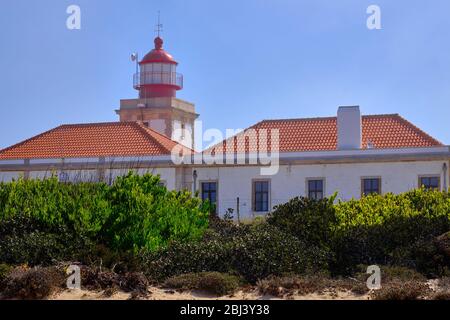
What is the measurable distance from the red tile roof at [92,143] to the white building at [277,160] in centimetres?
4

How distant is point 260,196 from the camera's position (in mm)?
37094

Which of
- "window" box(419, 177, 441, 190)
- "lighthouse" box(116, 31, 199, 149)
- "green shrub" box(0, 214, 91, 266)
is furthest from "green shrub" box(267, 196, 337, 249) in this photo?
"lighthouse" box(116, 31, 199, 149)

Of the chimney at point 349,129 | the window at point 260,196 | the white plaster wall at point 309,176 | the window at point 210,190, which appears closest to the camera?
the white plaster wall at point 309,176

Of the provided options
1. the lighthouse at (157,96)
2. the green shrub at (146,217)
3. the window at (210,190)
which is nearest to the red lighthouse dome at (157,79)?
the lighthouse at (157,96)

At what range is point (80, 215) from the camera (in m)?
16.7

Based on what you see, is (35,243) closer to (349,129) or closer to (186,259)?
(186,259)

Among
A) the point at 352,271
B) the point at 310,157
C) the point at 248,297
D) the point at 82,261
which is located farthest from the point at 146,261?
the point at 310,157

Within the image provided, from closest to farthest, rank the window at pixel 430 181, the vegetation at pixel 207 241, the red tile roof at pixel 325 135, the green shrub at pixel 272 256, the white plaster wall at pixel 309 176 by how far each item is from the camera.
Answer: the vegetation at pixel 207 241 < the green shrub at pixel 272 256 < the window at pixel 430 181 < the white plaster wall at pixel 309 176 < the red tile roof at pixel 325 135

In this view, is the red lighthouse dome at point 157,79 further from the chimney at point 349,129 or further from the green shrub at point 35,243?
the green shrub at point 35,243

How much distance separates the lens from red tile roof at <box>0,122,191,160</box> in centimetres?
3994

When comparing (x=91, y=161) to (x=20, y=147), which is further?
(x=20, y=147)

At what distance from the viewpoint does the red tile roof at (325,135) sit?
37250 millimetres

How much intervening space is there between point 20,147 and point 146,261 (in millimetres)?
27234
